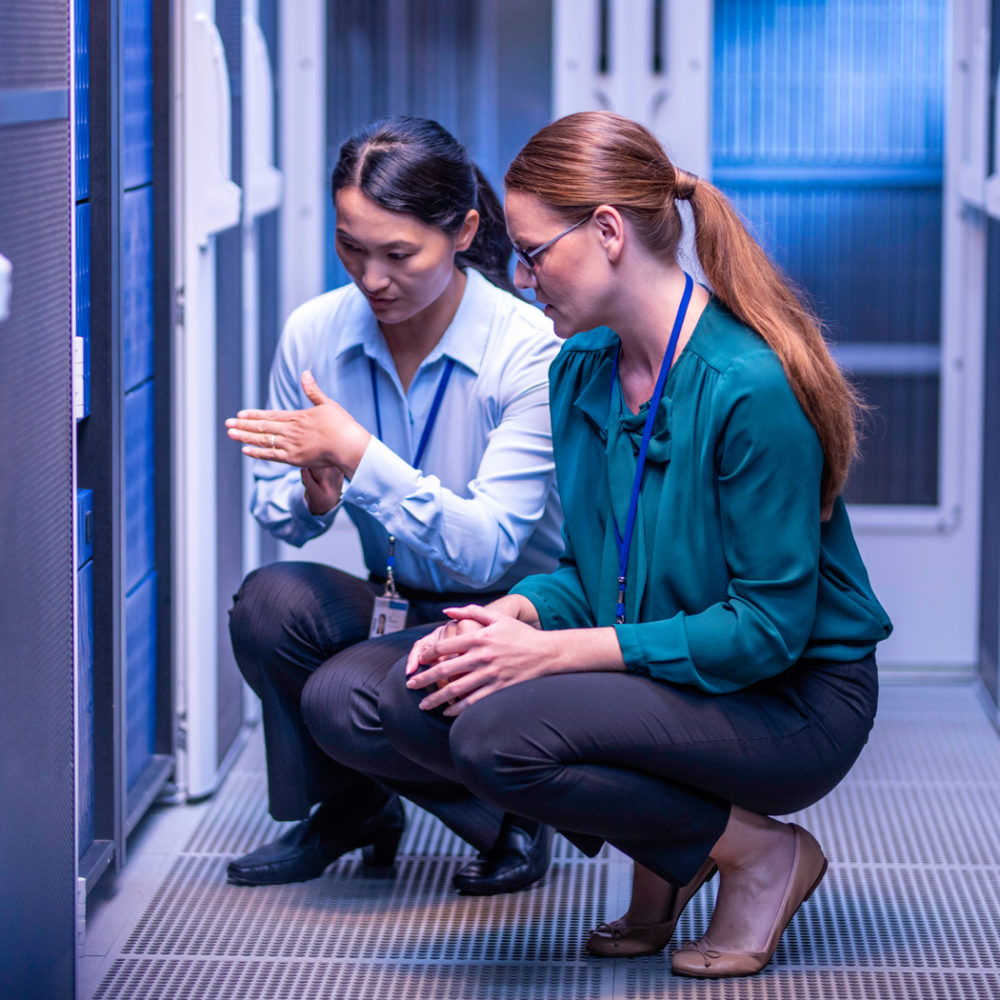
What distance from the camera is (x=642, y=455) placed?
168cm

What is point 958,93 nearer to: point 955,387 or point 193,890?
point 955,387

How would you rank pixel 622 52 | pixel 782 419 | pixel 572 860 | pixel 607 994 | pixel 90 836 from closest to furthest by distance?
pixel 782 419, pixel 607 994, pixel 90 836, pixel 572 860, pixel 622 52

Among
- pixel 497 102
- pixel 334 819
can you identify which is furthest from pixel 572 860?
pixel 497 102

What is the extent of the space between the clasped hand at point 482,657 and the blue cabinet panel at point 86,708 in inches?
19.4

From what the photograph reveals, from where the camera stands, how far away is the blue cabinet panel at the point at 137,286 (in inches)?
79.9

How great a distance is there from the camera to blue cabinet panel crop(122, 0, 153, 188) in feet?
6.53

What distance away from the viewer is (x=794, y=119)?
301 cm

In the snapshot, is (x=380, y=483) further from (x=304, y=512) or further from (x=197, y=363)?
(x=197, y=363)

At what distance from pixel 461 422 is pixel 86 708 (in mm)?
631

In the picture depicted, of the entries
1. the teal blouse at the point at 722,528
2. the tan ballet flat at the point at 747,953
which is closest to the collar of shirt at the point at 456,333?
the teal blouse at the point at 722,528

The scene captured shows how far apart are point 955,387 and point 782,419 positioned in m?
1.58

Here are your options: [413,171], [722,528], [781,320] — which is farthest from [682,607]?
[413,171]

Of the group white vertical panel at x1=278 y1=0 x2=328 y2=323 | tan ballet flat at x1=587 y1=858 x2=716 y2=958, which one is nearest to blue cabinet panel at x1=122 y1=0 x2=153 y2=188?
white vertical panel at x1=278 y1=0 x2=328 y2=323

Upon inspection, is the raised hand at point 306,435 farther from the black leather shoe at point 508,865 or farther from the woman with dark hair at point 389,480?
the black leather shoe at point 508,865
